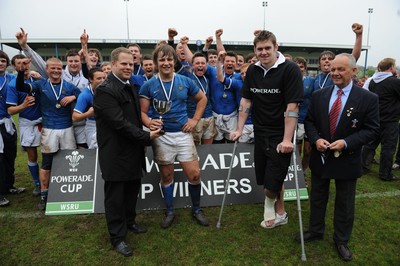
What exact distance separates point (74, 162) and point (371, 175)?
20.0ft

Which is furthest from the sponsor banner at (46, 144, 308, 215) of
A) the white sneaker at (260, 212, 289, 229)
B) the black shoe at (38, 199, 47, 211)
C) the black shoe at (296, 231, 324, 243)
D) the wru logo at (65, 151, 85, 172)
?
the black shoe at (296, 231, 324, 243)

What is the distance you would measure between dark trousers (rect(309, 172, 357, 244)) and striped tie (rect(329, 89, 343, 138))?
63 cm

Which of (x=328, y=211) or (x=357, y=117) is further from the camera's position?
(x=328, y=211)

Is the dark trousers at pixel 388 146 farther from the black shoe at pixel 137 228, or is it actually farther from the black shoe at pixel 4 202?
the black shoe at pixel 4 202

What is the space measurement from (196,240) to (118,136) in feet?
5.55

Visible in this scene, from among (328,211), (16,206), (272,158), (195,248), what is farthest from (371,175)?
(16,206)

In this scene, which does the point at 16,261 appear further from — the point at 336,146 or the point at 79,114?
the point at 336,146

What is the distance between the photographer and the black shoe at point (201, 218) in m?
3.99

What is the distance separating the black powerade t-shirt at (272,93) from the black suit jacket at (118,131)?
1.46 m

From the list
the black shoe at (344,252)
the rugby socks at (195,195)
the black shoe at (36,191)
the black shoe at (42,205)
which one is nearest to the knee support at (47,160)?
the black shoe at (42,205)

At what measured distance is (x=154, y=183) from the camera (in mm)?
4602

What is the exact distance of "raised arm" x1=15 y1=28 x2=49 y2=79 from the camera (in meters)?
4.27

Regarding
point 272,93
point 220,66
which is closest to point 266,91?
point 272,93

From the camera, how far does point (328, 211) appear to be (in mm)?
4398
